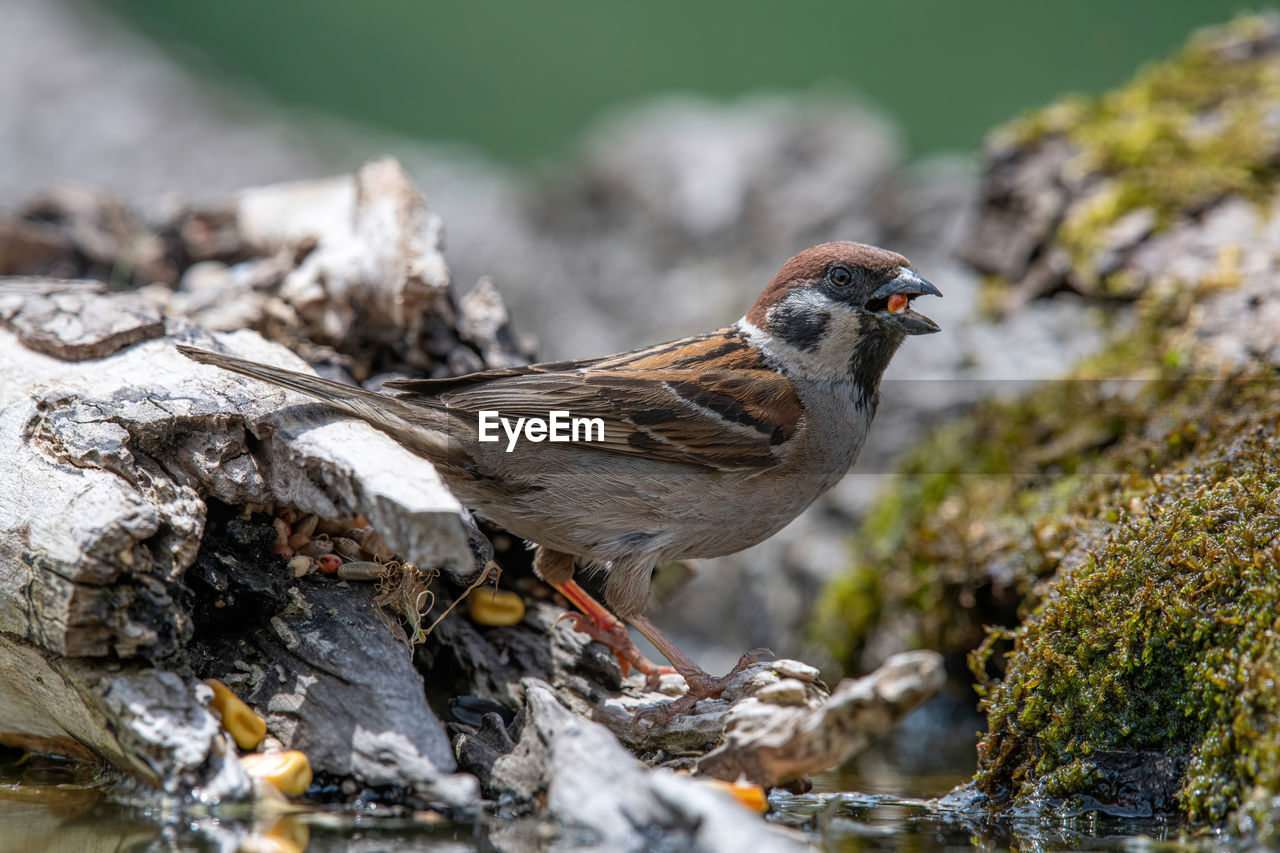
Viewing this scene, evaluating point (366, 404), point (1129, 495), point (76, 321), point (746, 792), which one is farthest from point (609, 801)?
point (76, 321)

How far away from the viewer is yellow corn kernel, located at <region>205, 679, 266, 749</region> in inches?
125

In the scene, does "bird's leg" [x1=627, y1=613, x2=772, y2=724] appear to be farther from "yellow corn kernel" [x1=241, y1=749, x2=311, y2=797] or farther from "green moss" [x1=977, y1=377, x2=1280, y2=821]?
"yellow corn kernel" [x1=241, y1=749, x2=311, y2=797]

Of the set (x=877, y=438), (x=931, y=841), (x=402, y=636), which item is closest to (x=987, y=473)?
(x=877, y=438)

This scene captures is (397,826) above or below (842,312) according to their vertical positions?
below

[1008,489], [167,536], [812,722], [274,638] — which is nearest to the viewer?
[812,722]

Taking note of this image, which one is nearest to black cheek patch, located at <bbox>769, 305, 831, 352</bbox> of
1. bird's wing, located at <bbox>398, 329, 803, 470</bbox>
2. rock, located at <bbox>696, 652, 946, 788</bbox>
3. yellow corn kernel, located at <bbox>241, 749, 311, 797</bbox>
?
bird's wing, located at <bbox>398, 329, 803, 470</bbox>

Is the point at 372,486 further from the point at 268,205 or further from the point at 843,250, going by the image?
the point at 268,205

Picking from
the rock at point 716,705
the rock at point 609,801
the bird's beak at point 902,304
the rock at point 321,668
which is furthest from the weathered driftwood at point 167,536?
the bird's beak at point 902,304

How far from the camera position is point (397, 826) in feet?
9.50

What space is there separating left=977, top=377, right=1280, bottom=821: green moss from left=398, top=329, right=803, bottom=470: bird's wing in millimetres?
1159

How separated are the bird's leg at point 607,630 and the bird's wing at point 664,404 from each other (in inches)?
27.9

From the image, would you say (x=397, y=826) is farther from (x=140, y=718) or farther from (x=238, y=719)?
(x=140, y=718)

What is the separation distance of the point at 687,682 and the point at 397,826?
47.3 inches

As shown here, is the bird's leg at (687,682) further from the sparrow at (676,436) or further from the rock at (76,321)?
the rock at (76,321)
